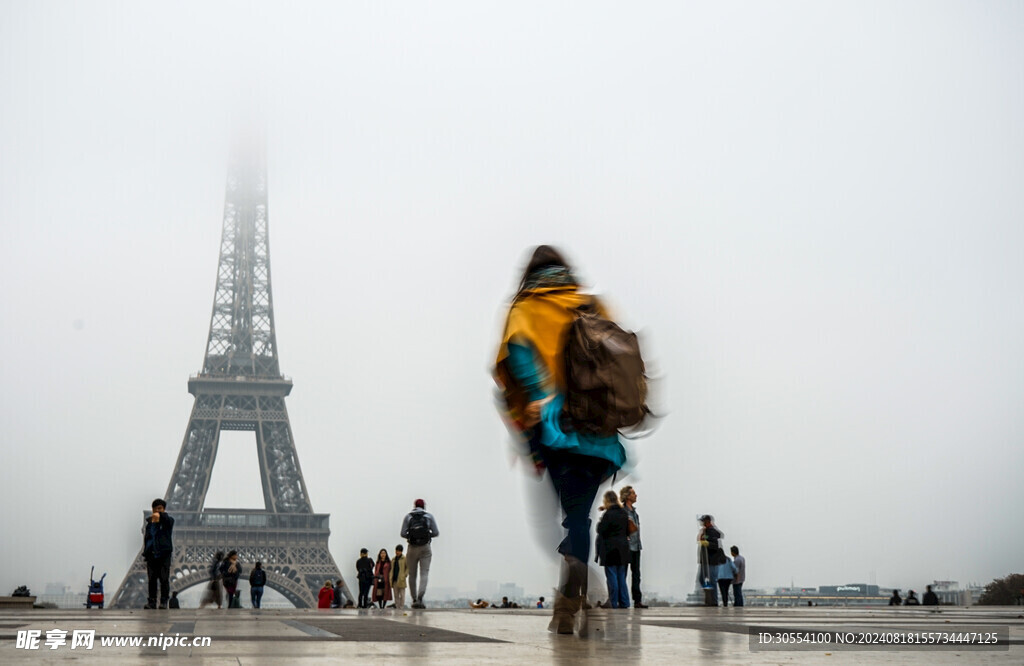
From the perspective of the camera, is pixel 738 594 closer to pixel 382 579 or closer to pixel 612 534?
pixel 612 534

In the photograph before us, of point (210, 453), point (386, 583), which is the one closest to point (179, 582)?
point (210, 453)

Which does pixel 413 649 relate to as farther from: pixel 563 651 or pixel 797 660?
pixel 797 660

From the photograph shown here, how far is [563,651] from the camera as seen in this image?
423 cm

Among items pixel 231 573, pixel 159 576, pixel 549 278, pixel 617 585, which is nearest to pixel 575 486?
pixel 549 278

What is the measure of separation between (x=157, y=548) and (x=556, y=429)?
10.2m

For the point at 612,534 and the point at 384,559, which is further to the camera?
the point at 384,559

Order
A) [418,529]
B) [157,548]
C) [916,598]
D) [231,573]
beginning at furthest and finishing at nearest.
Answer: [231,573]
[916,598]
[418,529]
[157,548]

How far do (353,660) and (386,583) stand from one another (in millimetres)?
16868

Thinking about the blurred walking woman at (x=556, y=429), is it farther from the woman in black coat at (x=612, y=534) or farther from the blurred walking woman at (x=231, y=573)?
the blurred walking woman at (x=231, y=573)

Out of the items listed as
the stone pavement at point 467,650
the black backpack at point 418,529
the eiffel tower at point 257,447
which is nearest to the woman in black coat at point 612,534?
the black backpack at point 418,529

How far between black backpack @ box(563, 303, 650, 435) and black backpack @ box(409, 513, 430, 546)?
1054 centimetres

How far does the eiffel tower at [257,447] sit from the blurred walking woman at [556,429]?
4493 cm

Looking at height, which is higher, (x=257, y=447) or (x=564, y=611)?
(x=257, y=447)

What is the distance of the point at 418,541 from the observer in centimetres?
1549
